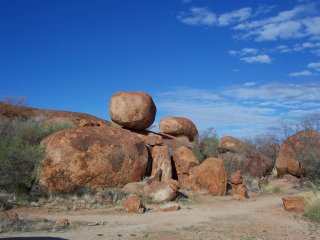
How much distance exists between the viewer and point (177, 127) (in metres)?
A: 27.2

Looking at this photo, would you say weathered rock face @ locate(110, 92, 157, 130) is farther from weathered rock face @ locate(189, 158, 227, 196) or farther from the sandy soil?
the sandy soil

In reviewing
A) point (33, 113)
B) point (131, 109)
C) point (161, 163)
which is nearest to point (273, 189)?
point (161, 163)

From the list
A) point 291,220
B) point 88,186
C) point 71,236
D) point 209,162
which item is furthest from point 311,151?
point 71,236

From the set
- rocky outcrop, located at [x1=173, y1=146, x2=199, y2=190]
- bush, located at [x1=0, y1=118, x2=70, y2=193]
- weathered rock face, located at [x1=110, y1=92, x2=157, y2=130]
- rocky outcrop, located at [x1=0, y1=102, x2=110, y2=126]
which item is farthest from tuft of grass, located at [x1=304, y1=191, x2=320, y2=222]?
rocky outcrop, located at [x1=0, y1=102, x2=110, y2=126]

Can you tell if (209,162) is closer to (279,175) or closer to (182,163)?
(182,163)

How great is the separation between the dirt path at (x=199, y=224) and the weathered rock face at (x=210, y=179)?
2470 mm

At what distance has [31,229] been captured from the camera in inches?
371

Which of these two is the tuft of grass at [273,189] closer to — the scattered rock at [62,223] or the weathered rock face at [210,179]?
the weathered rock face at [210,179]

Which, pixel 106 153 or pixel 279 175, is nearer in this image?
pixel 106 153

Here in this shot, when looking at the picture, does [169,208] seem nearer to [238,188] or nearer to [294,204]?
[294,204]

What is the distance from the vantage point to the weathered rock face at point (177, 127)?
2722cm

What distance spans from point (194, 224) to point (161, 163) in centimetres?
748

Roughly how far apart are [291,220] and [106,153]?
710 centimetres

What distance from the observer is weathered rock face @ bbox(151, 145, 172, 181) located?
1773 centimetres
